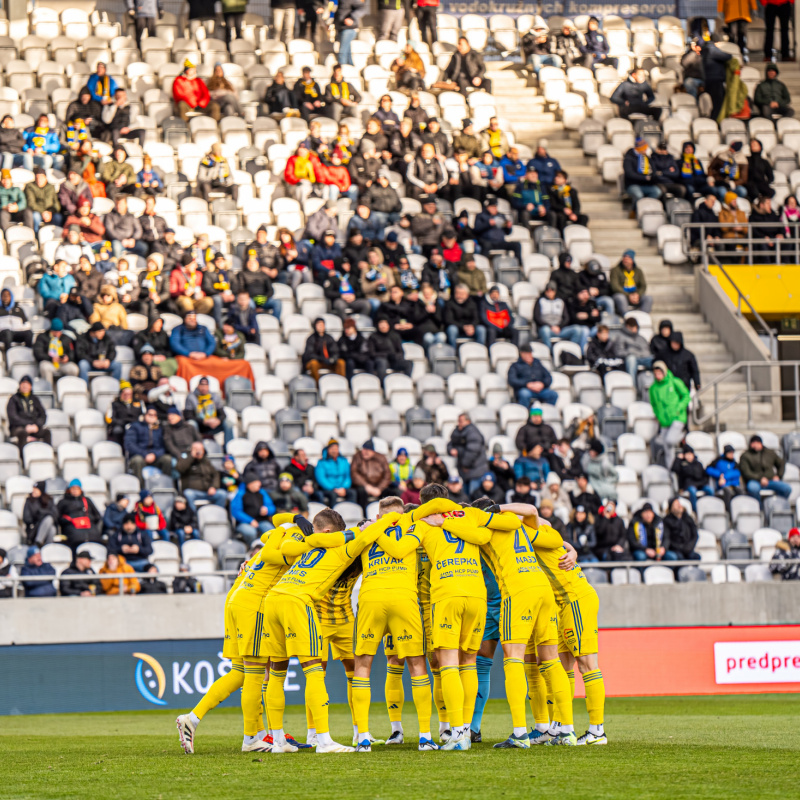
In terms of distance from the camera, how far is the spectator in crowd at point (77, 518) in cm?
1797

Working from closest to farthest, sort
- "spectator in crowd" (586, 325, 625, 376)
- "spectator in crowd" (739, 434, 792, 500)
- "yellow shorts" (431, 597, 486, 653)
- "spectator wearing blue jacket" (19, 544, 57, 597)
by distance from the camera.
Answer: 1. "yellow shorts" (431, 597, 486, 653)
2. "spectator wearing blue jacket" (19, 544, 57, 597)
3. "spectator in crowd" (739, 434, 792, 500)
4. "spectator in crowd" (586, 325, 625, 376)

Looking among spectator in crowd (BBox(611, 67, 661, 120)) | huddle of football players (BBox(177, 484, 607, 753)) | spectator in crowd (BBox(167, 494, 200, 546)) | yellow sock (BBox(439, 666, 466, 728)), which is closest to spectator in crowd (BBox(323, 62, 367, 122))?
spectator in crowd (BBox(611, 67, 661, 120))

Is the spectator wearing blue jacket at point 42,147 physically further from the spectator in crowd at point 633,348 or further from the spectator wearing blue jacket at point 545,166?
the spectator in crowd at point 633,348

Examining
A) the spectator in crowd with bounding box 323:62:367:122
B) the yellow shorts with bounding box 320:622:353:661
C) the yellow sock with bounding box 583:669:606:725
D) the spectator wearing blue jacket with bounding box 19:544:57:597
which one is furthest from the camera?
the spectator in crowd with bounding box 323:62:367:122

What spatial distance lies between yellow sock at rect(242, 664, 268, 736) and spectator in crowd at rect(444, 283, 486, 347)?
12.0 metres

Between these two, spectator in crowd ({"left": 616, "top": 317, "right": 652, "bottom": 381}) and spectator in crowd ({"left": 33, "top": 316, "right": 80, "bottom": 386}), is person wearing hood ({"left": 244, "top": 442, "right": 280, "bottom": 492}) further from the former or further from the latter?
spectator in crowd ({"left": 616, "top": 317, "right": 652, "bottom": 381})

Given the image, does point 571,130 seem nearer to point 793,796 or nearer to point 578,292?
point 578,292

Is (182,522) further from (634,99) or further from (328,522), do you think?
(634,99)

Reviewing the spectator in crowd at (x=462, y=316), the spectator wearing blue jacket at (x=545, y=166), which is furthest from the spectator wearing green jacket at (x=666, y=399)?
the spectator wearing blue jacket at (x=545, y=166)

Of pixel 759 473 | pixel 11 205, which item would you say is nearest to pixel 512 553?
pixel 759 473

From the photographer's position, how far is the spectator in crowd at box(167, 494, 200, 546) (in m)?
18.5

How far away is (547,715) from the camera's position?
1132 centimetres

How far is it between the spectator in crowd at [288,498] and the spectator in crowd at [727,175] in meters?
11.8

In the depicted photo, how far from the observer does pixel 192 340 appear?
20828 millimetres
